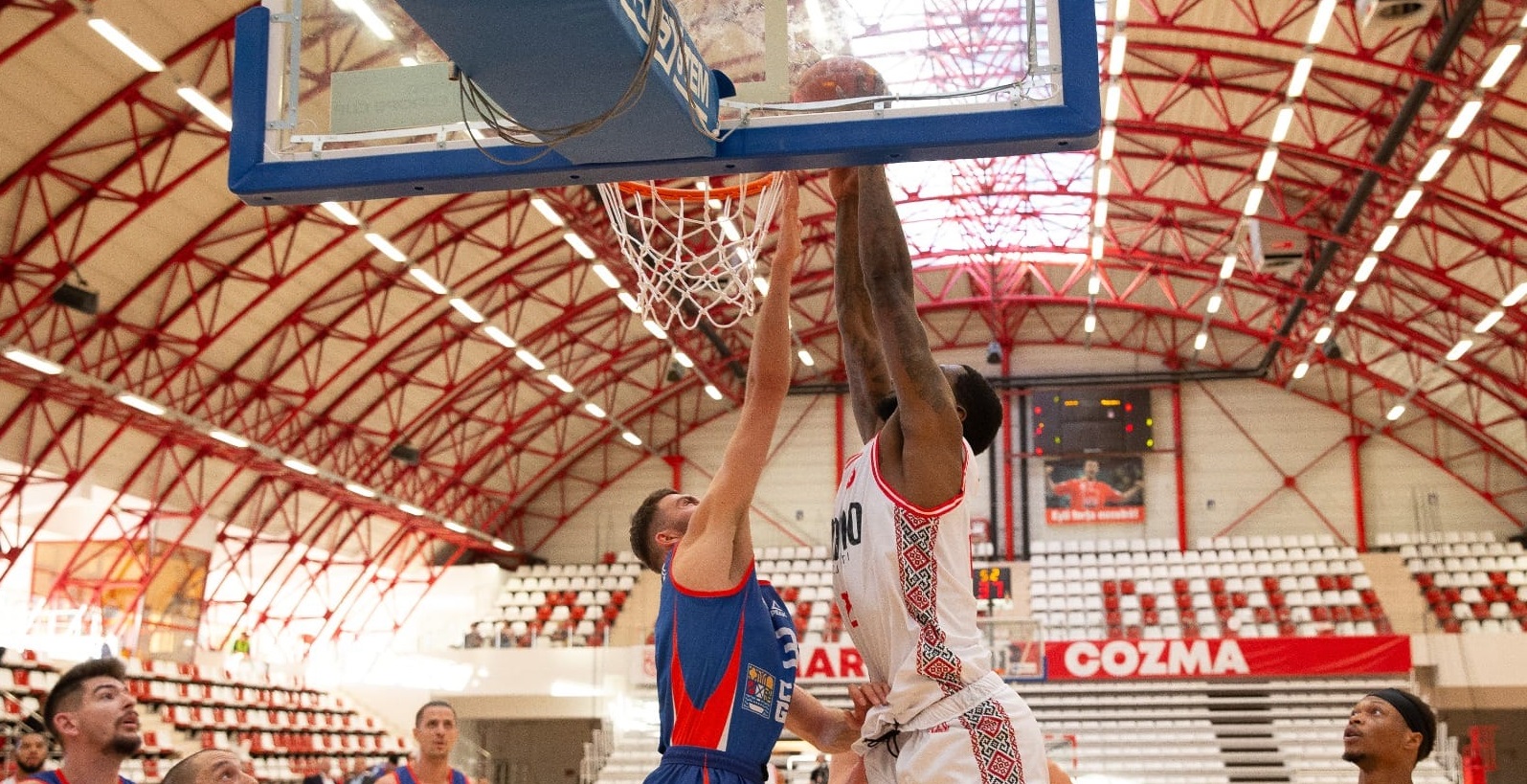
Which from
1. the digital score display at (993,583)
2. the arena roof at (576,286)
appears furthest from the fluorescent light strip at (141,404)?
the digital score display at (993,583)

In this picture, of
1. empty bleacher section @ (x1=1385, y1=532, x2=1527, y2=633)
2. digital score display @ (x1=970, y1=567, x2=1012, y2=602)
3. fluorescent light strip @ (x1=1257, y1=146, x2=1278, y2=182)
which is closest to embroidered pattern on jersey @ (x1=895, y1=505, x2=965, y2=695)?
fluorescent light strip @ (x1=1257, y1=146, x2=1278, y2=182)

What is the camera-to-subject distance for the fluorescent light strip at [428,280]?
66.3ft

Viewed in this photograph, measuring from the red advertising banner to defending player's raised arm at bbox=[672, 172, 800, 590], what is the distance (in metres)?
19.2

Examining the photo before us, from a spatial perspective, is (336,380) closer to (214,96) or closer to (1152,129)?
(214,96)

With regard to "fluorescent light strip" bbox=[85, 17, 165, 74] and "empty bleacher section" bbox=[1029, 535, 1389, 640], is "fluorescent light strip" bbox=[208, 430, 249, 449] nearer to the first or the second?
"fluorescent light strip" bbox=[85, 17, 165, 74]

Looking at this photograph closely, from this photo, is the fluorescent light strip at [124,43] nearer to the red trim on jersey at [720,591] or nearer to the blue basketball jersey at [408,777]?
the blue basketball jersey at [408,777]

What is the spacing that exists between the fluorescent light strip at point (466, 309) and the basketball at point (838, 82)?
60.9ft

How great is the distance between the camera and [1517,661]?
70.3ft

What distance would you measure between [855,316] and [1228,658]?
1946 centimetres

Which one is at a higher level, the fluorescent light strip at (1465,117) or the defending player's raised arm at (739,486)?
the fluorescent light strip at (1465,117)

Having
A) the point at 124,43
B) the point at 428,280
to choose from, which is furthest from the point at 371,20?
the point at 428,280

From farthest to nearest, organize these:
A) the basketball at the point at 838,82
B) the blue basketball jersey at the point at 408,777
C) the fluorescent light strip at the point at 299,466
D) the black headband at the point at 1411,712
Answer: the fluorescent light strip at the point at 299,466 < the blue basketball jersey at the point at 408,777 < the black headband at the point at 1411,712 < the basketball at the point at 838,82

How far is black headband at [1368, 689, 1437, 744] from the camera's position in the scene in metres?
4.55

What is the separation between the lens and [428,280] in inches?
805
